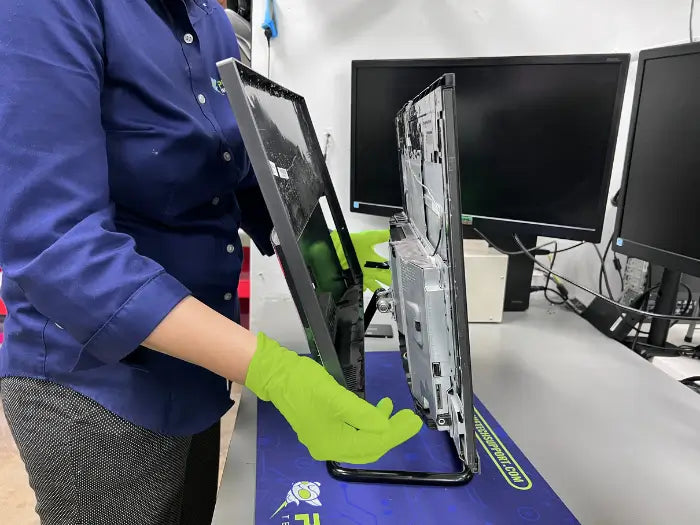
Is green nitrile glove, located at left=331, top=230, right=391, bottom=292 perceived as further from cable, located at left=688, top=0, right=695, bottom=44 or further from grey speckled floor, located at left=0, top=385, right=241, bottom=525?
cable, located at left=688, top=0, right=695, bottom=44

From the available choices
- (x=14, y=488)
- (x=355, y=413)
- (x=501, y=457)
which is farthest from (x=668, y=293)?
(x=14, y=488)

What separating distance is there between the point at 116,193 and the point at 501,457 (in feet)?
2.26

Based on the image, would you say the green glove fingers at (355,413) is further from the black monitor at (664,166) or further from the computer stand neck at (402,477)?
the black monitor at (664,166)

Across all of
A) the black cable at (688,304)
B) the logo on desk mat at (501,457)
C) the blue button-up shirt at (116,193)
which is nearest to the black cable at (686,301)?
the black cable at (688,304)

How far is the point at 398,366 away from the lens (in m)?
1.09

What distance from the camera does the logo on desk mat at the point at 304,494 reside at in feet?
2.20

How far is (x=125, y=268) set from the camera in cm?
54

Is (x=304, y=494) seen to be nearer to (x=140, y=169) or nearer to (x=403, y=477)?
(x=403, y=477)

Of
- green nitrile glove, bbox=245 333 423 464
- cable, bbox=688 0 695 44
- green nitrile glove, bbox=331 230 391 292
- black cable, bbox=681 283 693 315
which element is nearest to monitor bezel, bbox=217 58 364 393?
green nitrile glove, bbox=245 333 423 464

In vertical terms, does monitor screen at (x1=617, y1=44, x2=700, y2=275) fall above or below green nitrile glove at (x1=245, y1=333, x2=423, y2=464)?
above

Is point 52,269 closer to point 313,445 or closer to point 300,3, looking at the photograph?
point 313,445

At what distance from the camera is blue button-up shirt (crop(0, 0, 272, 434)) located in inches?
20.5

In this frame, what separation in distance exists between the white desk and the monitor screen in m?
0.28

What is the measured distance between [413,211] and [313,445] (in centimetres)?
44
